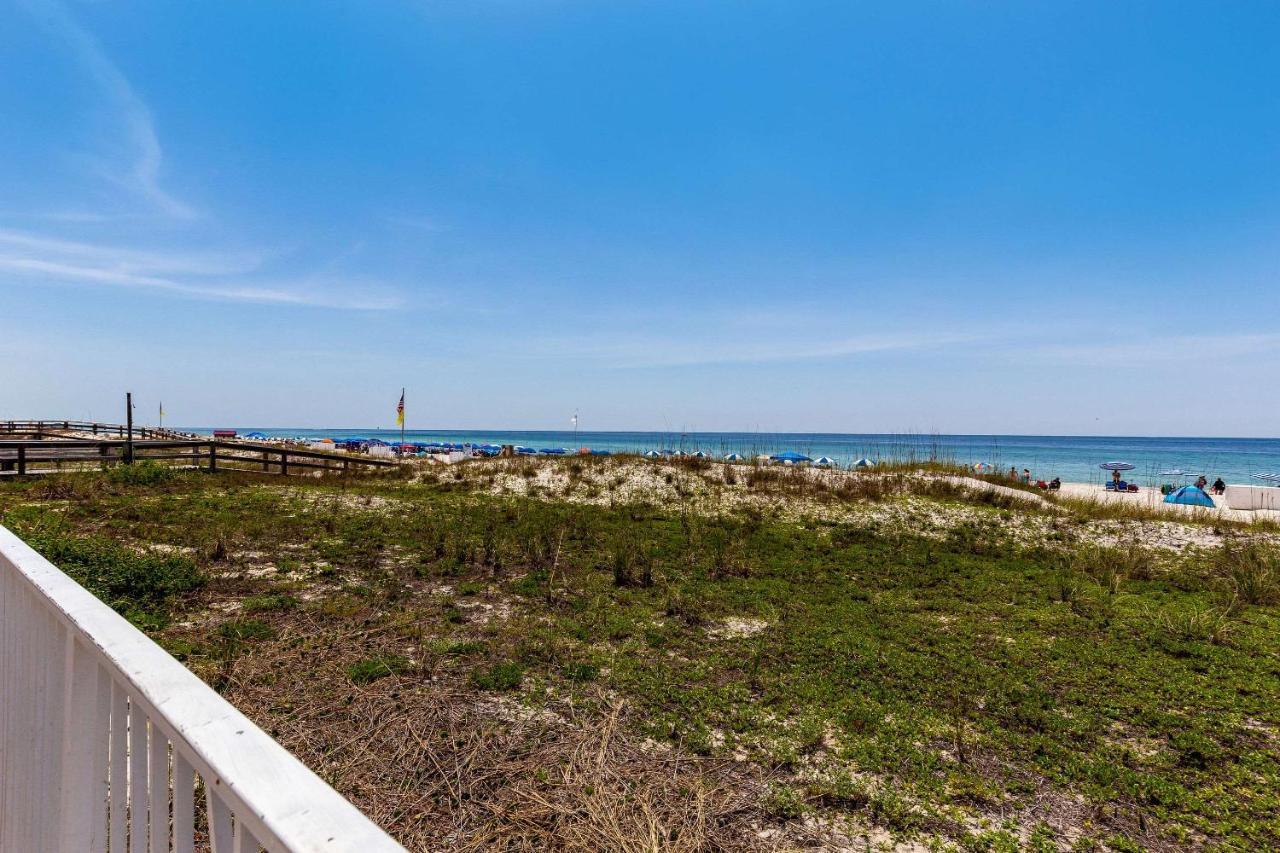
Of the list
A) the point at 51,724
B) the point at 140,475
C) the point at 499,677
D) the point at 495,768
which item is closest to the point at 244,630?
the point at 499,677

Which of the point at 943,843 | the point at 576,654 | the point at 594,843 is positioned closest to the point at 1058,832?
the point at 943,843

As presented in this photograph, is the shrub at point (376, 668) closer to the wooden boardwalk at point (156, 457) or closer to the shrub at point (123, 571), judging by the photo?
the shrub at point (123, 571)

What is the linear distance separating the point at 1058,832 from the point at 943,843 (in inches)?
26.0

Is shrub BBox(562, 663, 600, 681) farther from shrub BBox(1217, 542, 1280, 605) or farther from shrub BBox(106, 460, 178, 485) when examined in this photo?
shrub BBox(106, 460, 178, 485)

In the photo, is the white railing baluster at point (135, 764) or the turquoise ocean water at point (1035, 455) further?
the turquoise ocean water at point (1035, 455)

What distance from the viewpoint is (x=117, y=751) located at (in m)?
1.53

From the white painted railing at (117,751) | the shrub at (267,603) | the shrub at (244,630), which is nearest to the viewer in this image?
the white painted railing at (117,751)

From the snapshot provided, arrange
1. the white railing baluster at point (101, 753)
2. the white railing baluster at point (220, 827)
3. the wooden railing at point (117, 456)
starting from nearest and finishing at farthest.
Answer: the white railing baluster at point (220, 827) < the white railing baluster at point (101, 753) < the wooden railing at point (117, 456)

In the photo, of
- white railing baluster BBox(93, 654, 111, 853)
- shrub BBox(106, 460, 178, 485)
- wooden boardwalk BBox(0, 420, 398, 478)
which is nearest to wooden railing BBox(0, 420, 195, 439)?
wooden boardwalk BBox(0, 420, 398, 478)

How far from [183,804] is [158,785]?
0.20 metres

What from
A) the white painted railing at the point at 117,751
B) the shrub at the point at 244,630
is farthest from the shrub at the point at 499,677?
the white painted railing at the point at 117,751

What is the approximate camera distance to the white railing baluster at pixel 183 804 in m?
1.15

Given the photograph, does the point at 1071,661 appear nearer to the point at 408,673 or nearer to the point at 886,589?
the point at 886,589

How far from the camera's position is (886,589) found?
24.6 feet
